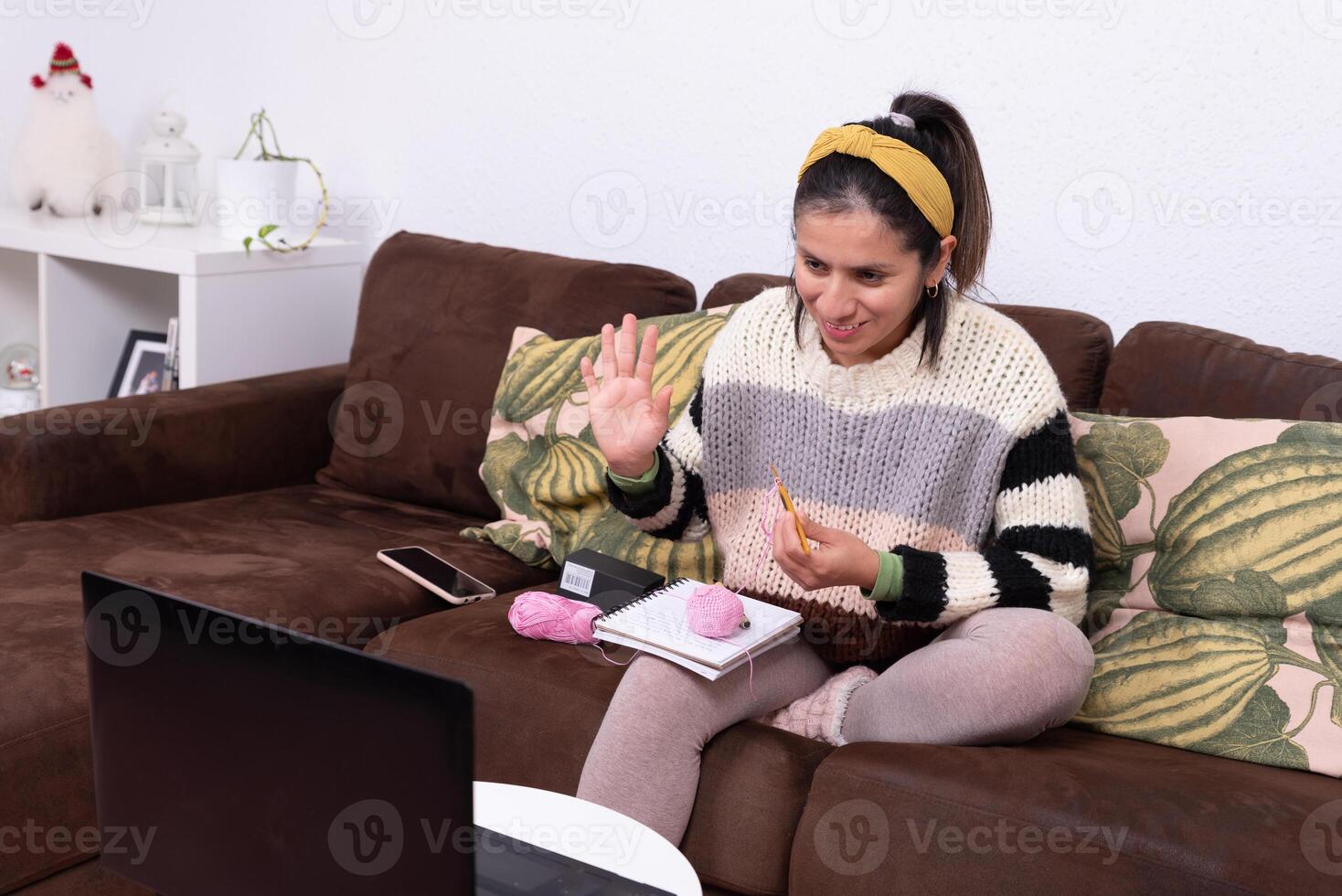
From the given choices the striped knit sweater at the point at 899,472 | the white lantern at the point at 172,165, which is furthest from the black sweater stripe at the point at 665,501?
the white lantern at the point at 172,165

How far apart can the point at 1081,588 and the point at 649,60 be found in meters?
1.45

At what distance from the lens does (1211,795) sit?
4.24 feet

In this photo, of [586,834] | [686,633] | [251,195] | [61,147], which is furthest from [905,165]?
[61,147]

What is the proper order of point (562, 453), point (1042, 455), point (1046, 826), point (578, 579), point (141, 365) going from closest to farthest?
1. point (1046, 826)
2. point (1042, 455)
3. point (578, 579)
4. point (562, 453)
5. point (141, 365)

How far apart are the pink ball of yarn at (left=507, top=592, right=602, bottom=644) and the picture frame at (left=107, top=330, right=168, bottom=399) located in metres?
1.51

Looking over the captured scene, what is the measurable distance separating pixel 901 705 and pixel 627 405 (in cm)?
47

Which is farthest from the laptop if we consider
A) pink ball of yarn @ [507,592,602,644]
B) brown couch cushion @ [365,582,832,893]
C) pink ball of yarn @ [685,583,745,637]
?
pink ball of yarn @ [507,592,602,644]

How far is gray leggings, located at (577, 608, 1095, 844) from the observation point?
1.36 m

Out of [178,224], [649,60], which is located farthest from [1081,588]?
[178,224]

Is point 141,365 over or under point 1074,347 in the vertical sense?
under

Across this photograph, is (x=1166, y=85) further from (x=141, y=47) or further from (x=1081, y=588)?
(x=141, y=47)

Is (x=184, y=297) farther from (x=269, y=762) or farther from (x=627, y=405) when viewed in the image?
(x=269, y=762)

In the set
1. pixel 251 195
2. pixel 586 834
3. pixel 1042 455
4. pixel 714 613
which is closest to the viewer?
pixel 586 834

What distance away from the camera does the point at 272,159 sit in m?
2.78
